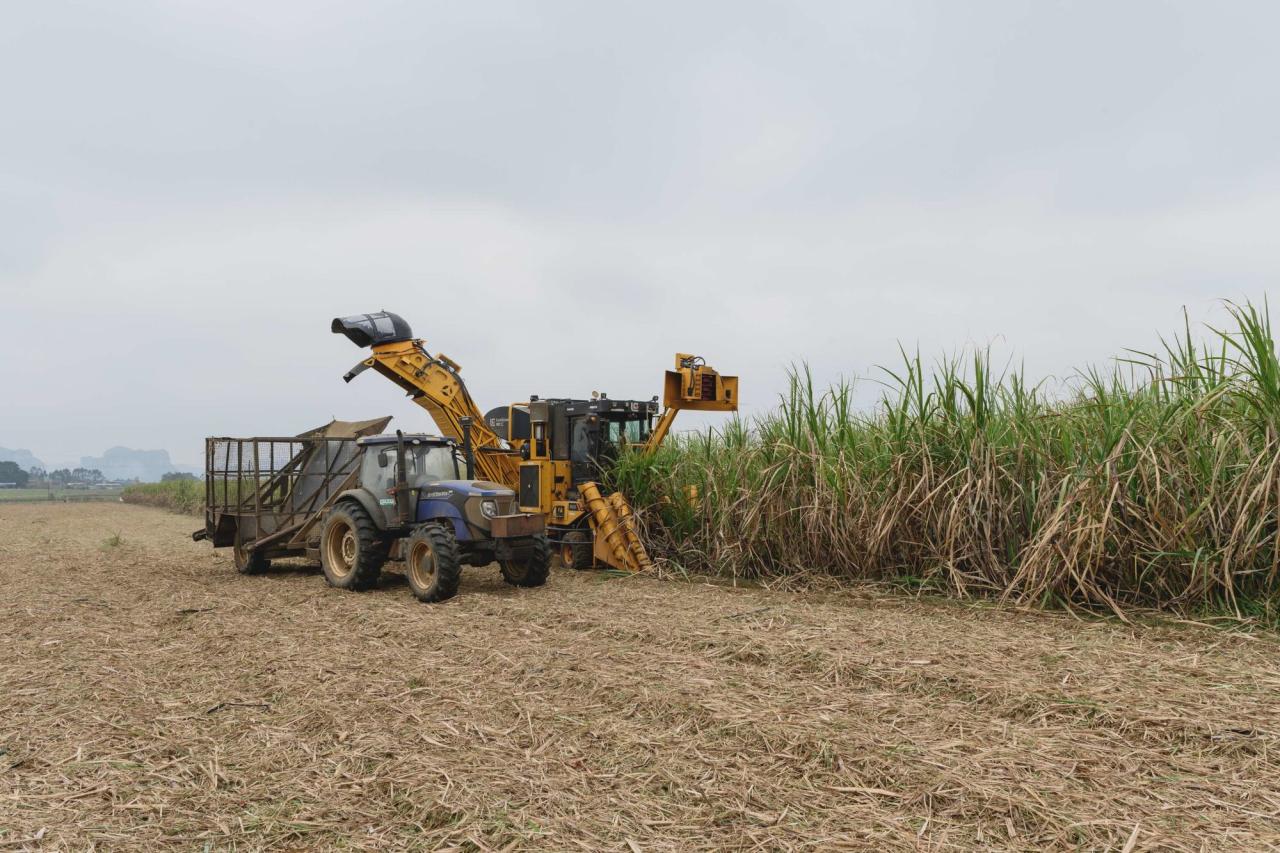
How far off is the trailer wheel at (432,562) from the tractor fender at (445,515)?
0.16 meters

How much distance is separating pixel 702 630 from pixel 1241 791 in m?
3.31

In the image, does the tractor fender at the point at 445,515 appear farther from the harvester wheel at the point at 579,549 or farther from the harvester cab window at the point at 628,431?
the harvester cab window at the point at 628,431

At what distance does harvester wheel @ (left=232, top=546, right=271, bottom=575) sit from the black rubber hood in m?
3.01

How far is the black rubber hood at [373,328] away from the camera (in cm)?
1172

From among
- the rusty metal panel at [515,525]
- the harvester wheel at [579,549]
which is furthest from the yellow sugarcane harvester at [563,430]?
the rusty metal panel at [515,525]

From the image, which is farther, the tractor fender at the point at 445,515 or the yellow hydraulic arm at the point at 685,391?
the yellow hydraulic arm at the point at 685,391

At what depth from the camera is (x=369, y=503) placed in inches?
348

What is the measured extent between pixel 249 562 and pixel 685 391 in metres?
5.55

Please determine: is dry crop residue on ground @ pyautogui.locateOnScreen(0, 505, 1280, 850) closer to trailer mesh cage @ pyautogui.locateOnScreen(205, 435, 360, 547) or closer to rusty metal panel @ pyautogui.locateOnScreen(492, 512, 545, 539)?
rusty metal panel @ pyautogui.locateOnScreen(492, 512, 545, 539)

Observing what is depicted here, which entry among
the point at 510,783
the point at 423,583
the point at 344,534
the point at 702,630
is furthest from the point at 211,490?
the point at 510,783

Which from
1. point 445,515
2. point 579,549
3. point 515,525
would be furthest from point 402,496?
point 579,549

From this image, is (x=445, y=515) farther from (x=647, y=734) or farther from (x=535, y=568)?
(x=647, y=734)

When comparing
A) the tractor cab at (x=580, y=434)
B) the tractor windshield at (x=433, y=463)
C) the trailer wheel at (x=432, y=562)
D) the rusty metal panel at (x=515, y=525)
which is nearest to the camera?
the trailer wheel at (x=432, y=562)

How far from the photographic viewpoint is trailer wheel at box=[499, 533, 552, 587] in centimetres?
877
